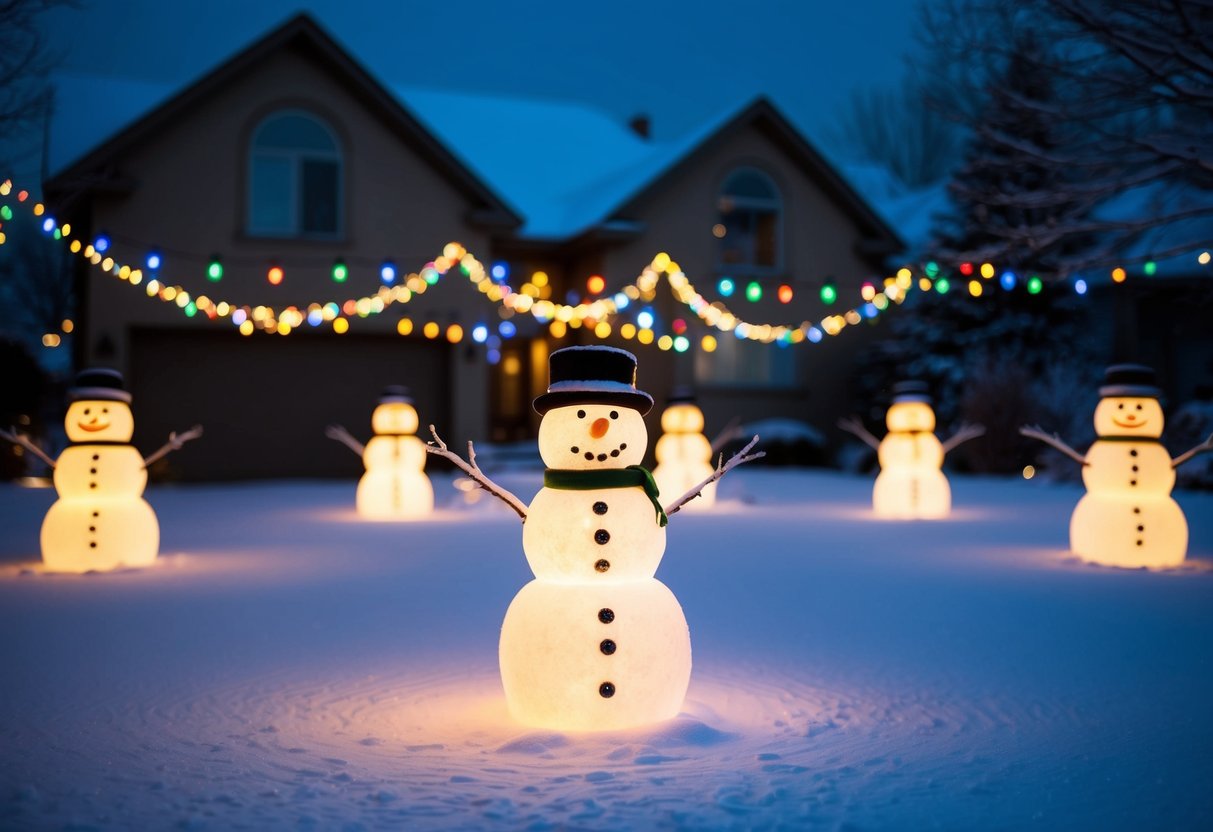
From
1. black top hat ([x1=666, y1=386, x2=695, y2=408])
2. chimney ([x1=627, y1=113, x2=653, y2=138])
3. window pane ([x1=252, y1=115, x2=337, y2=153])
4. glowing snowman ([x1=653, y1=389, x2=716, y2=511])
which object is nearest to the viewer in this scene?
glowing snowman ([x1=653, y1=389, x2=716, y2=511])

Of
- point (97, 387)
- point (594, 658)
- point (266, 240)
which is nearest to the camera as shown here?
point (594, 658)

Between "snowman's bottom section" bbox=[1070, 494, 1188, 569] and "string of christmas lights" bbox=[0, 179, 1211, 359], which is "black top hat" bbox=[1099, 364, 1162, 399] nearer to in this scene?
"snowman's bottom section" bbox=[1070, 494, 1188, 569]

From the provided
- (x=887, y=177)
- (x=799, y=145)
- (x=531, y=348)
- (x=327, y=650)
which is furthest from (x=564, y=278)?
(x=327, y=650)

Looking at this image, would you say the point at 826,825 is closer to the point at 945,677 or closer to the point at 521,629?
the point at 521,629

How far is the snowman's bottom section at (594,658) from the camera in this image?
459cm

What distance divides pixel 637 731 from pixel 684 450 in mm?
10685

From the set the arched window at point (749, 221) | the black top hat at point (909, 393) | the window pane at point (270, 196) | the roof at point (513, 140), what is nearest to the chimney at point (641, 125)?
the roof at point (513, 140)

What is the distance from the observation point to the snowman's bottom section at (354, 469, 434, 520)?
13.8 meters

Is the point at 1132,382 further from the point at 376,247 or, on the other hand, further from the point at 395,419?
the point at 376,247

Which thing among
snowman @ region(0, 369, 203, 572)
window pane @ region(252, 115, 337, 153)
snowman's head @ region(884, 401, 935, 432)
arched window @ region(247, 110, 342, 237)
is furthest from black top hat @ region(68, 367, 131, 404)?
window pane @ region(252, 115, 337, 153)

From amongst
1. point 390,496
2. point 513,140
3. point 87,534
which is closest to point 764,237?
point 513,140

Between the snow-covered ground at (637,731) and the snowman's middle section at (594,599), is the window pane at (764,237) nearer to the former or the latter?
the snow-covered ground at (637,731)

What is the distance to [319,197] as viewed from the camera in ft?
66.3

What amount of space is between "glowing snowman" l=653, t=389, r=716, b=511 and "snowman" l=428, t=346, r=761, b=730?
1009 cm
